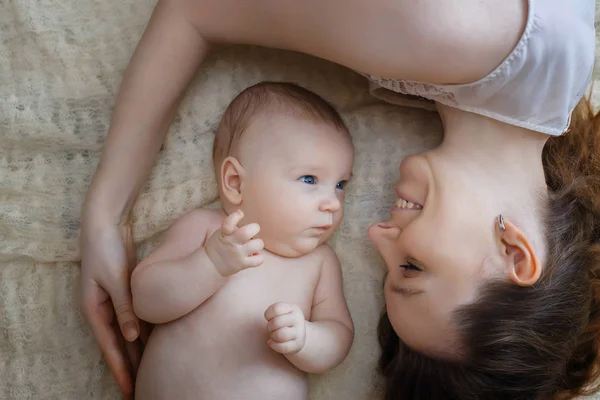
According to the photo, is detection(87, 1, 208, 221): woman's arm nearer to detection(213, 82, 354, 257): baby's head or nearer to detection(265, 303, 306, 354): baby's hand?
detection(213, 82, 354, 257): baby's head

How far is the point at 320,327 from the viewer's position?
122 centimetres

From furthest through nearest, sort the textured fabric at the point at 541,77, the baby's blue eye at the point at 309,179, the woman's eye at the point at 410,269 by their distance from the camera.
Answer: the baby's blue eye at the point at 309,179 → the woman's eye at the point at 410,269 → the textured fabric at the point at 541,77

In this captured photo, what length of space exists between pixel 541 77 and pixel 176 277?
A: 0.70m

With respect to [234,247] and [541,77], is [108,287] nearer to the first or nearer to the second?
[234,247]

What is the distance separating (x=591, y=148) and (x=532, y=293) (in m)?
0.35

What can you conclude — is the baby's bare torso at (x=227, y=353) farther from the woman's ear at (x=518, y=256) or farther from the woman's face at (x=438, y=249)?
the woman's ear at (x=518, y=256)

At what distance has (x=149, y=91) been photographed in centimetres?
125

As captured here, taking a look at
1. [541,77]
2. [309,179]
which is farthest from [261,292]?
[541,77]

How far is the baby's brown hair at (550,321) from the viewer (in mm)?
1081

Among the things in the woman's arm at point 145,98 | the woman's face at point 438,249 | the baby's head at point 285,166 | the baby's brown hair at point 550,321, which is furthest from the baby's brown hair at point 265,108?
the baby's brown hair at point 550,321

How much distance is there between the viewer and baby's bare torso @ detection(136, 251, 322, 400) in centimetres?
120

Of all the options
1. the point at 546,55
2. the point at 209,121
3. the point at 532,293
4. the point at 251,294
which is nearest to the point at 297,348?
the point at 251,294

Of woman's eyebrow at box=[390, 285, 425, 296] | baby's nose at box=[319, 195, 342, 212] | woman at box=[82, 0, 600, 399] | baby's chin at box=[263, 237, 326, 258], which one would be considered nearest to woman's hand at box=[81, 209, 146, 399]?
woman at box=[82, 0, 600, 399]

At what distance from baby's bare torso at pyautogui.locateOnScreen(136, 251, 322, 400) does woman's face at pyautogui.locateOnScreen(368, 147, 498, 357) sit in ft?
0.77
